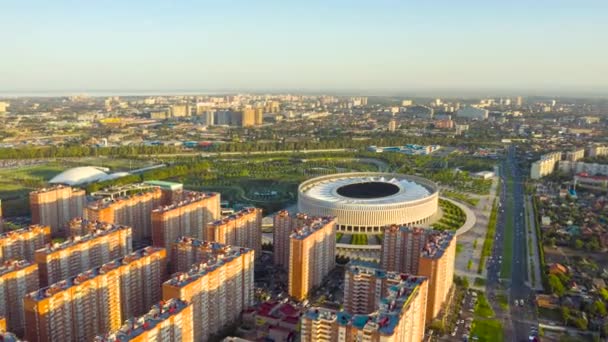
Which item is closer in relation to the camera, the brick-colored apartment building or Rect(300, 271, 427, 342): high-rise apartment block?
Rect(300, 271, 427, 342): high-rise apartment block

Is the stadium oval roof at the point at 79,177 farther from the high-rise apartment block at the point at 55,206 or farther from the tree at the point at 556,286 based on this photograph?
the tree at the point at 556,286

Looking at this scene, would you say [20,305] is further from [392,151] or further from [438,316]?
[392,151]

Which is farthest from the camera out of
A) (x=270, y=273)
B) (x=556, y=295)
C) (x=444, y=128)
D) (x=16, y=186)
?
(x=444, y=128)

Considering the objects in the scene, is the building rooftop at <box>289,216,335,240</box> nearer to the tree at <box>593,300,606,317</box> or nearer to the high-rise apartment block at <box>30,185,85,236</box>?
the tree at <box>593,300,606,317</box>

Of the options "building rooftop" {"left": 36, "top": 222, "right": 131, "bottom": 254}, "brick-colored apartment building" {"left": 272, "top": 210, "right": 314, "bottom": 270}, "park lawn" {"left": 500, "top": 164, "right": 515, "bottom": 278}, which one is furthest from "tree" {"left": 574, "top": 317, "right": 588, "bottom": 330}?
"building rooftop" {"left": 36, "top": 222, "right": 131, "bottom": 254}

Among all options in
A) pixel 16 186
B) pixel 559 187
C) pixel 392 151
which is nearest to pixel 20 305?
pixel 16 186

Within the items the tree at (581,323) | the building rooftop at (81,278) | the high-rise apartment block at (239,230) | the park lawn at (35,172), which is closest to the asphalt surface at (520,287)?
the tree at (581,323)
